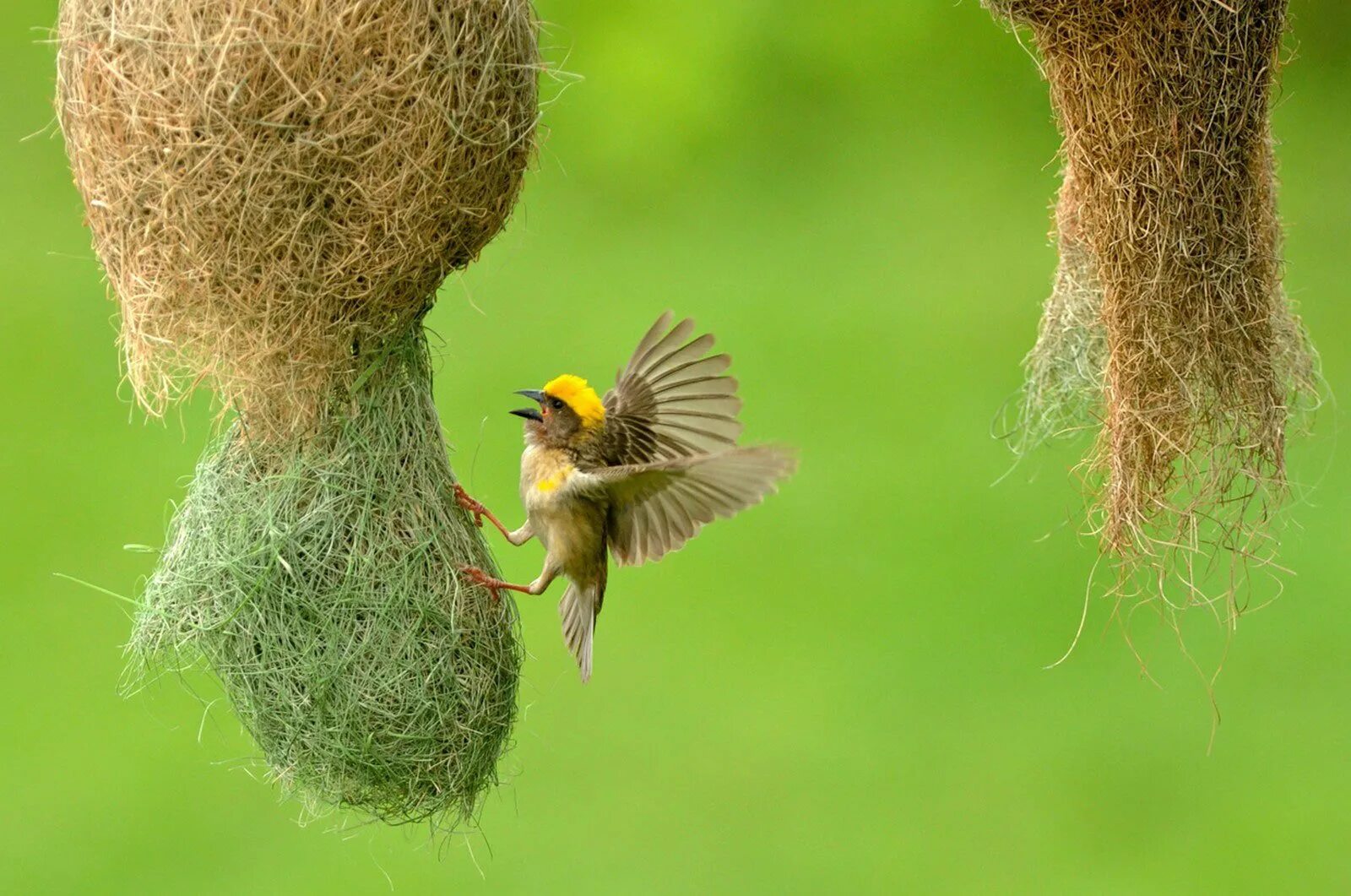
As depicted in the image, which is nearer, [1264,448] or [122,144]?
[122,144]

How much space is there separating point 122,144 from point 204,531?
64 cm

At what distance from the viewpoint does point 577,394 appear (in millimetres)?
2693

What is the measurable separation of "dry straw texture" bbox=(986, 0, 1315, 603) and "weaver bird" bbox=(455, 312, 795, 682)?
0.75m

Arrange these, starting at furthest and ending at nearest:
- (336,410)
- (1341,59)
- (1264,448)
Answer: (1341,59) → (1264,448) → (336,410)

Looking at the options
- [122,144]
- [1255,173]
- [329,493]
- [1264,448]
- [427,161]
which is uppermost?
[1255,173]

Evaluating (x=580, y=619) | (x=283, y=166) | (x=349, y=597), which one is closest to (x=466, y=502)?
(x=349, y=597)

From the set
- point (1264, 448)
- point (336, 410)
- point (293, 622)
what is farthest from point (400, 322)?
point (1264, 448)

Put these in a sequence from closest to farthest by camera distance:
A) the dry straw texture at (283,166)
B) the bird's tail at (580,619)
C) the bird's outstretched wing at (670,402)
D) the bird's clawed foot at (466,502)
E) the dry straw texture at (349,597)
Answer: the dry straw texture at (283,166), the dry straw texture at (349,597), the bird's clawed foot at (466,502), the bird's outstretched wing at (670,402), the bird's tail at (580,619)

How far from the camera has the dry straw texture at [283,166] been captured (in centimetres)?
230

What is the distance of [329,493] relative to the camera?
2568mm

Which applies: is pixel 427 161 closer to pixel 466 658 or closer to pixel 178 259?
pixel 178 259

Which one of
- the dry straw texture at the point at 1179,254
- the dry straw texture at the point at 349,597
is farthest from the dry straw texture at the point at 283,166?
the dry straw texture at the point at 1179,254

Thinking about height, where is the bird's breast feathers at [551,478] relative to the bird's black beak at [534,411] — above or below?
below

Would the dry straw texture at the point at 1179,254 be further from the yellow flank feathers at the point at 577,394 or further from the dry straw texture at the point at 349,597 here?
the dry straw texture at the point at 349,597
